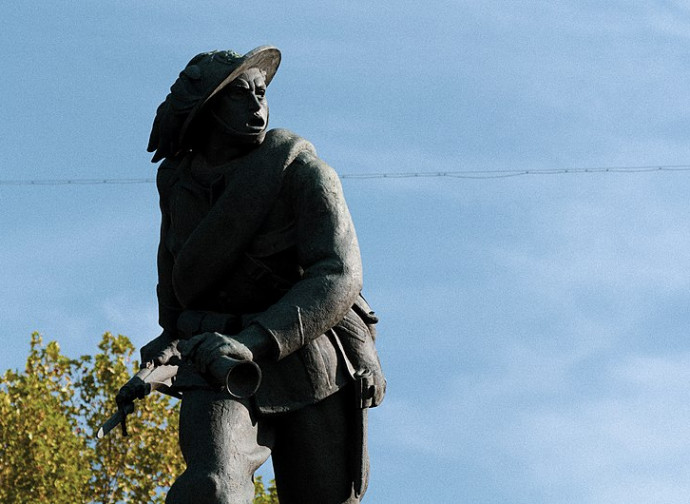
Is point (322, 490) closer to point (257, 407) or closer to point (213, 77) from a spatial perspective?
point (257, 407)

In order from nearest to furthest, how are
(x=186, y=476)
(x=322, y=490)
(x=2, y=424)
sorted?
1. (x=186, y=476)
2. (x=322, y=490)
3. (x=2, y=424)

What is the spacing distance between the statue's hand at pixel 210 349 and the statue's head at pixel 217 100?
1.37 m

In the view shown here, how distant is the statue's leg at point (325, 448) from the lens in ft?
29.6

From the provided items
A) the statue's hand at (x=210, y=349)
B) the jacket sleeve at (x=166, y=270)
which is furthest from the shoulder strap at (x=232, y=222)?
the statue's hand at (x=210, y=349)

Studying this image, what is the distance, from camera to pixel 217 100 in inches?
366

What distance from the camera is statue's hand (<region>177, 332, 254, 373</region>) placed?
324 inches

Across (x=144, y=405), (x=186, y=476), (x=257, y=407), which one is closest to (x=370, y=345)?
(x=257, y=407)

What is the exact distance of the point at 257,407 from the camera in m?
8.84

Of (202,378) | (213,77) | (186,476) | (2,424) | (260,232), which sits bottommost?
(186,476)

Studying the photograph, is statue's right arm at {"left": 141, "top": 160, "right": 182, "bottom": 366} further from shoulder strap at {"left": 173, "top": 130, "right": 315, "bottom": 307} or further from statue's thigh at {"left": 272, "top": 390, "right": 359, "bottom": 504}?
statue's thigh at {"left": 272, "top": 390, "right": 359, "bottom": 504}

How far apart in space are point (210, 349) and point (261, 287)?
95 centimetres

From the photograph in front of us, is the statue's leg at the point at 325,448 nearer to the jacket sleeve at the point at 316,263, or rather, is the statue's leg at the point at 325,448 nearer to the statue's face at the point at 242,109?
the jacket sleeve at the point at 316,263

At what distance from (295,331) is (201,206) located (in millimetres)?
1054

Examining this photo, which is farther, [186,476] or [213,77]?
[213,77]
